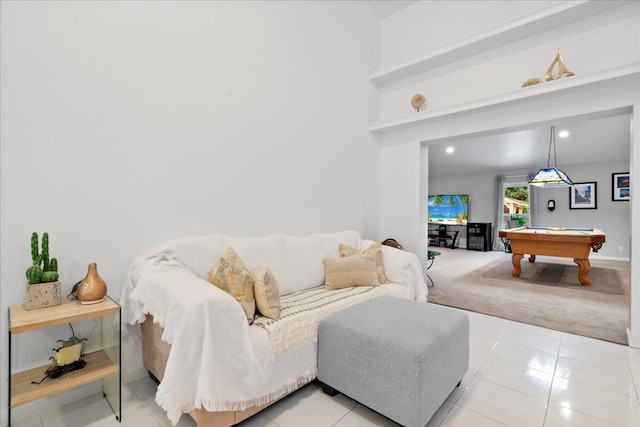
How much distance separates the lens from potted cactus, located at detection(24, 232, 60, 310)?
153 cm

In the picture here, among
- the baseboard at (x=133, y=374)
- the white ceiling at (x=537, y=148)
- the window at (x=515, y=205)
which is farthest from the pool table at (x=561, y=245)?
the baseboard at (x=133, y=374)

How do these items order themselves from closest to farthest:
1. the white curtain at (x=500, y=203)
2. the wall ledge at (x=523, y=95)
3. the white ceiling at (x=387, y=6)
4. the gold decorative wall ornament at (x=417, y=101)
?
the wall ledge at (x=523, y=95) < the gold decorative wall ornament at (x=417, y=101) < the white ceiling at (x=387, y=6) < the white curtain at (x=500, y=203)

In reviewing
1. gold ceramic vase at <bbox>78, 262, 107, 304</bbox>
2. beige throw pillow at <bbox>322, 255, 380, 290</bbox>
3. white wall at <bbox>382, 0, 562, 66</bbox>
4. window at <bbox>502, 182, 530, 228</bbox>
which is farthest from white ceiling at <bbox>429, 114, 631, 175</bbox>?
gold ceramic vase at <bbox>78, 262, 107, 304</bbox>

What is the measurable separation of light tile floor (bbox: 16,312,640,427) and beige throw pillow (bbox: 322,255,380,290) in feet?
2.90

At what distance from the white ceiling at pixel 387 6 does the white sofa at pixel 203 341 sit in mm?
3802

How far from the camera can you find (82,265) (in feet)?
6.04

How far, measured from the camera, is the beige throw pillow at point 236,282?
1809mm

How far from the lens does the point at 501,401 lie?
1.82m

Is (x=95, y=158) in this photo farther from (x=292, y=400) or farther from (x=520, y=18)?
(x=520, y=18)

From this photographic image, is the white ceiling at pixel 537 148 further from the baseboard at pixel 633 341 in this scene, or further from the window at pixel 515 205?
the baseboard at pixel 633 341

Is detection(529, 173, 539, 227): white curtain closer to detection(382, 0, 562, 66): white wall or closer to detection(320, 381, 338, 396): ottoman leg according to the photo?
detection(382, 0, 562, 66): white wall

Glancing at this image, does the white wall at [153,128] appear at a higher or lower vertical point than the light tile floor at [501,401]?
higher

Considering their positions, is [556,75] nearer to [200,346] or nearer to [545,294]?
[545,294]

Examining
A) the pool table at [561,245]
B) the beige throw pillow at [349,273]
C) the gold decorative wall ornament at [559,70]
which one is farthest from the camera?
the pool table at [561,245]
